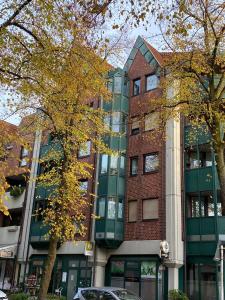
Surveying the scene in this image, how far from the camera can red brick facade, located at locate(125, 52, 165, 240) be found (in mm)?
24031

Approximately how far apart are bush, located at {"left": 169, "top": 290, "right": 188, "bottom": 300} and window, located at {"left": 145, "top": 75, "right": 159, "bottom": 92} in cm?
1282

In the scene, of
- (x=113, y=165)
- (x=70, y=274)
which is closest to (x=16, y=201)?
(x=70, y=274)

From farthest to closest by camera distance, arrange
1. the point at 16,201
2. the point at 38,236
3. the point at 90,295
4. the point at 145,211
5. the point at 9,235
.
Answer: the point at 16,201
the point at 9,235
the point at 38,236
the point at 145,211
the point at 90,295

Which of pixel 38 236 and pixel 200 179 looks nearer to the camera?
pixel 200 179

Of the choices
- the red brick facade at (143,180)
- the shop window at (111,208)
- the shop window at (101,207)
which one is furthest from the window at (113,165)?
the shop window at (101,207)

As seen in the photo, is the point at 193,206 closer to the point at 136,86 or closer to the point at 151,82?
the point at 151,82

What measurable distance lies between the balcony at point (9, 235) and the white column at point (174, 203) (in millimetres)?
13360

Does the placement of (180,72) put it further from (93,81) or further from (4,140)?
(4,140)

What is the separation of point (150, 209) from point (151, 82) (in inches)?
338

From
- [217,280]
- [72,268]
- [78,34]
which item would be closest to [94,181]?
[72,268]

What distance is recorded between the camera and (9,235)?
1273 inches

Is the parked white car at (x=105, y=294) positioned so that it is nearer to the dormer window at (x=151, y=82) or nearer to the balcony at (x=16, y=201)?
the dormer window at (x=151, y=82)

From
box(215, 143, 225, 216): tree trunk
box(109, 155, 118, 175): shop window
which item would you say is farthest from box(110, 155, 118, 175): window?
box(215, 143, 225, 216): tree trunk

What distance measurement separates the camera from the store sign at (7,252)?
1176 inches
